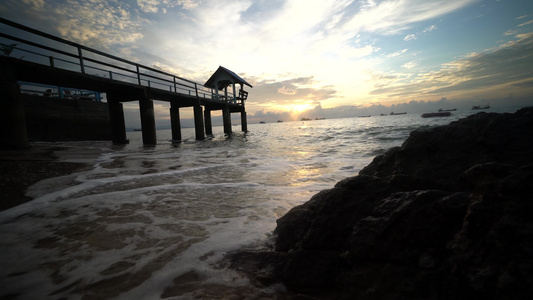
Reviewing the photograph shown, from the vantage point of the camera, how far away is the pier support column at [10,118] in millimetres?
7156

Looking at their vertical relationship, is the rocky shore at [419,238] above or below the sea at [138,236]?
above

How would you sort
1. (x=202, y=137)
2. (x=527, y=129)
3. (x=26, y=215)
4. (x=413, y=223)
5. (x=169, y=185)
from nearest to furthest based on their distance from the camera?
(x=413, y=223), (x=527, y=129), (x=26, y=215), (x=169, y=185), (x=202, y=137)

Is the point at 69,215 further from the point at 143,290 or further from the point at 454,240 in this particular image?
the point at 454,240

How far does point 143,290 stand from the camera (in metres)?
1.79

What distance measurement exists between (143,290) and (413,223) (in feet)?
7.30

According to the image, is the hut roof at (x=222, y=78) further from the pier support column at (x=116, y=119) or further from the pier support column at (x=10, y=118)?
the pier support column at (x=10, y=118)

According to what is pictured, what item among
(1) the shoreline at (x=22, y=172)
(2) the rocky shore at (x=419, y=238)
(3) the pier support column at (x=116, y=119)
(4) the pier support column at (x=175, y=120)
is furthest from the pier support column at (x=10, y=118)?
(4) the pier support column at (x=175, y=120)

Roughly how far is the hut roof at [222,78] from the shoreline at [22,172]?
19761 millimetres

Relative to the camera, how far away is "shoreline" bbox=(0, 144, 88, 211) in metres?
3.76

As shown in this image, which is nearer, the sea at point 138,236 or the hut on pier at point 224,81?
the sea at point 138,236

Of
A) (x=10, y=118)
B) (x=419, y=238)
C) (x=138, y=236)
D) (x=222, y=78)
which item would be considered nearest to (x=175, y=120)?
(x=222, y=78)

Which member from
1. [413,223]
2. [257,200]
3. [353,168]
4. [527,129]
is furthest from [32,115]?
[527,129]

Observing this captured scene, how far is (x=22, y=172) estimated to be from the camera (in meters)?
5.08

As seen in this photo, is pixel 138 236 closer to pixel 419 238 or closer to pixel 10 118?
pixel 419 238
